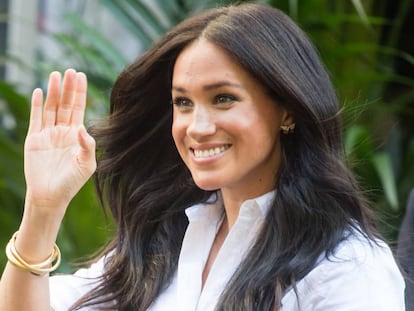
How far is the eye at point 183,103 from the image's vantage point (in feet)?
7.34

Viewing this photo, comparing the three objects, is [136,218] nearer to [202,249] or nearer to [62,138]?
[202,249]

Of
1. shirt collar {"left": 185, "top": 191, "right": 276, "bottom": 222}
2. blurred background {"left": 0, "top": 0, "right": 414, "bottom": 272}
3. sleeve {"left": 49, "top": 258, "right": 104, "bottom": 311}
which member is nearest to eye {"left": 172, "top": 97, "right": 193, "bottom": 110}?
shirt collar {"left": 185, "top": 191, "right": 276, "bottom": 222}

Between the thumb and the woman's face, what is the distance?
0.65 ft

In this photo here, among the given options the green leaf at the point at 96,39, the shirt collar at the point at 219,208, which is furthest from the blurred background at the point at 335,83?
the shirt collar at the point at 219,208

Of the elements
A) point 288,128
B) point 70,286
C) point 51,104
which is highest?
point 51,104

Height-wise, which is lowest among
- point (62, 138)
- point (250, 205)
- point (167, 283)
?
point (167, 283)

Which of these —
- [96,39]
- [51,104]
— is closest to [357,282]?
[51,104]

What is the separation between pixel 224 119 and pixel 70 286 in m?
0.62

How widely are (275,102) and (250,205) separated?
225mm

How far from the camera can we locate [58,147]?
220cm

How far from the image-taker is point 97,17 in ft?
19.3

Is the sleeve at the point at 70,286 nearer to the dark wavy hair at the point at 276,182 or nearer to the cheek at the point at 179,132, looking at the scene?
the dark wavy hair at the point at 276,182

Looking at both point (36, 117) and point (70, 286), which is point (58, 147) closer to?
point (36, 117)

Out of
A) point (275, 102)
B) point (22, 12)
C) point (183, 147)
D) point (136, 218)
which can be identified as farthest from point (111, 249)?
point (22, 12)
